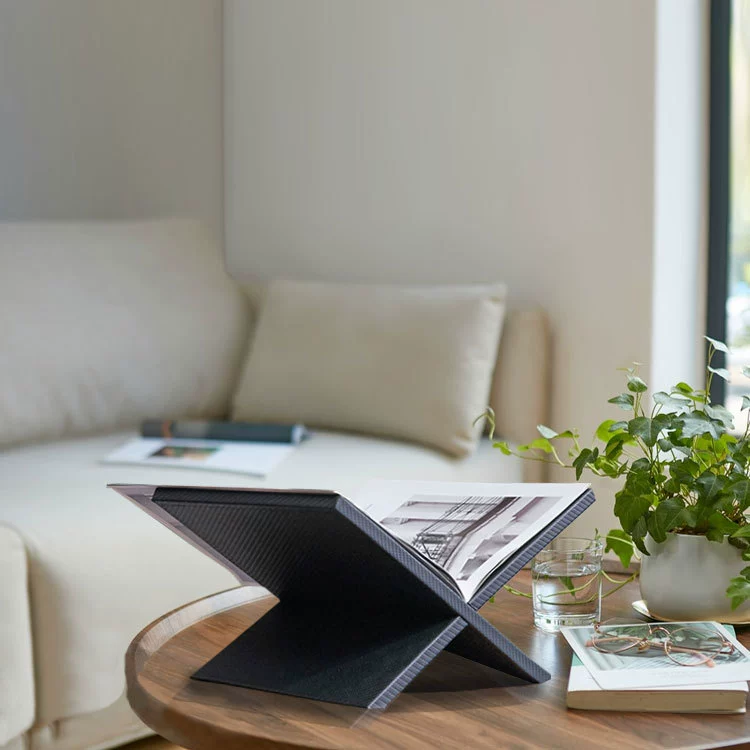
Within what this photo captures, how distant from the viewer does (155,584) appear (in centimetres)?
157

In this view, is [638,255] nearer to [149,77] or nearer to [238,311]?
[238,311]

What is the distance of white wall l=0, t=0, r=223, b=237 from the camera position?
2.72 meters

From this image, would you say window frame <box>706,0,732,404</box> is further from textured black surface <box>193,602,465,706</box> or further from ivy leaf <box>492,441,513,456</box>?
textured black surface <box>193,602,465,706</box>

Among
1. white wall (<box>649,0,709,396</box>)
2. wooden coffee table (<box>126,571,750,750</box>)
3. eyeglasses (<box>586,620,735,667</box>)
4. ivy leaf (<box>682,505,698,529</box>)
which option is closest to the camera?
wooden coffee table (<box>126,571,750,750</box>)

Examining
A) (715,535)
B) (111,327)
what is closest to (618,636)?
(715,535)

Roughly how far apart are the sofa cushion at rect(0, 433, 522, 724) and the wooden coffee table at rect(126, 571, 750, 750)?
60 cm

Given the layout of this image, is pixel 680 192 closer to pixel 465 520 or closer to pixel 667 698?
pixel 465 520

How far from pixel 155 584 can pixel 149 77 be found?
1.83 m

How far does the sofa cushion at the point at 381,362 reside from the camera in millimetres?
2088

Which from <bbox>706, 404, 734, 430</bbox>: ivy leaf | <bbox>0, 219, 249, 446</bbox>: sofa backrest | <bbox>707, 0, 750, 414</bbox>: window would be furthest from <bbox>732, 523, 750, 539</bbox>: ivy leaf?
<bbox>0, 219, 249, 446</bbox>: sofa backrest

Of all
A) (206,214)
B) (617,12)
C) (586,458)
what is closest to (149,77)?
(206,214)

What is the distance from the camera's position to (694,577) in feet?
3.19

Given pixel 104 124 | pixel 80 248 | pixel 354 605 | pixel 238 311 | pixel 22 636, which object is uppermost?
pixel 104 124

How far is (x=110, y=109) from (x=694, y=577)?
2.37 m
